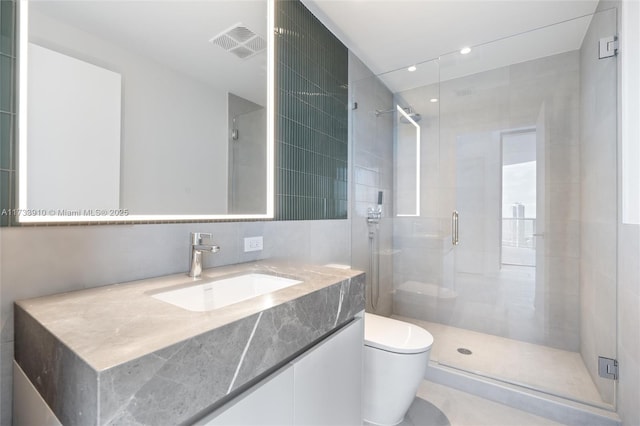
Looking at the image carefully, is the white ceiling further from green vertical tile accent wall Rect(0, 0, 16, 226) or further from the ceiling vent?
green vertical tile accent wall Rect(0, 0, 16, 226)

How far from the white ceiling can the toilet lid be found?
1902mm

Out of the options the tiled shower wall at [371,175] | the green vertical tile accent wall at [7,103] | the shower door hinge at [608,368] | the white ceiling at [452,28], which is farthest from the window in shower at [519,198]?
the green vertical tile accent wall at [7,103]

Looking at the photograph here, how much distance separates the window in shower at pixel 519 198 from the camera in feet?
7.57

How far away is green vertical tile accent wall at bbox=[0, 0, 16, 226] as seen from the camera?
792 mm

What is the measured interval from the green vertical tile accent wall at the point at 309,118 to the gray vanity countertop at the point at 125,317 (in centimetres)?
86

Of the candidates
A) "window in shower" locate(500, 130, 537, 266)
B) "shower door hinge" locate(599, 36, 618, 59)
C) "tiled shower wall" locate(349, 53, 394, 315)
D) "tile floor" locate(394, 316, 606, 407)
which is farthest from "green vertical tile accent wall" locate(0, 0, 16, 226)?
"window in shower" locate(500, 130, 537, 266)

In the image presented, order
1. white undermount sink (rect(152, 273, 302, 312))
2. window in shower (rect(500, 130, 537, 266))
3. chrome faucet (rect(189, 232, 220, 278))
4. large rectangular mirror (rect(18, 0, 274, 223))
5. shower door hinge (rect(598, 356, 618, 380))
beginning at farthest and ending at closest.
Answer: window in shower (rect(500, 130, 537, 266)), shower door hinge (rect(598, 356, 618, 380)), chrome faucet (rect(189, 232, 220, 278)), white undermount sink (rect(152, 273, 302, 312)), large rectangular mirror (rect(18, 0, 274, 223))

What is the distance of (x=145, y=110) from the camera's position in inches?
43.2

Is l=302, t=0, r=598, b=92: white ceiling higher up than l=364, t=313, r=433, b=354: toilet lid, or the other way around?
l=302, t=0, r=598, b=92: white ceiling

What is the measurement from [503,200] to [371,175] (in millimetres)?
1083

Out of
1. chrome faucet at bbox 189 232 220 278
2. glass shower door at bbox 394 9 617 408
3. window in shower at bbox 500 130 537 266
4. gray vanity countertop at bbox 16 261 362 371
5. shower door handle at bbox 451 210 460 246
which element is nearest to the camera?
gray vanity countertop at bbox 16 261 362 371

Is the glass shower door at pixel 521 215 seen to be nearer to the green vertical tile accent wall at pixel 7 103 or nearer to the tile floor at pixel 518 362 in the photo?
the tile floor at pixel 518 362

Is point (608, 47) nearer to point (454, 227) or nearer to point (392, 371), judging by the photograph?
point (454, 227)

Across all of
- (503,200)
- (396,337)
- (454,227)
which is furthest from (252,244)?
(503,200)
